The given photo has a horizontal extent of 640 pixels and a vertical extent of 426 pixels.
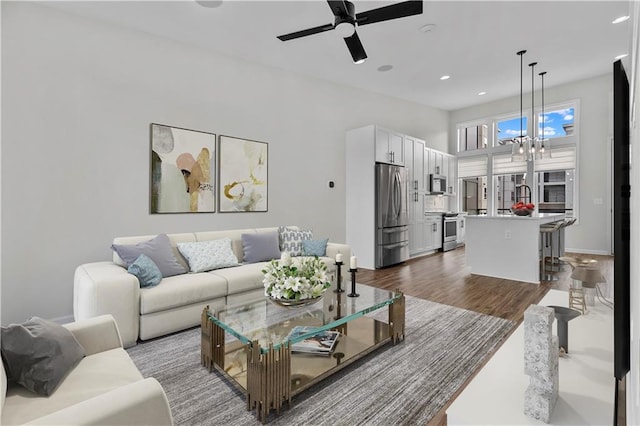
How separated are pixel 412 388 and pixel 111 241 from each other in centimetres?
329

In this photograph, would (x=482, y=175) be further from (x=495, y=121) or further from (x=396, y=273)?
(x=396, y=273)

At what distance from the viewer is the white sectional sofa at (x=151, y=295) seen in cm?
240

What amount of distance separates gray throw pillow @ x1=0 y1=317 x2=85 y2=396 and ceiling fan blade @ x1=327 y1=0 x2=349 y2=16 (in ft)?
8.65

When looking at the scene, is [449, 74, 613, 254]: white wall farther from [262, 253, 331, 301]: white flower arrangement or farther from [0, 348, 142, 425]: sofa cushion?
[0, 348, 142, 425]: sofa cushion

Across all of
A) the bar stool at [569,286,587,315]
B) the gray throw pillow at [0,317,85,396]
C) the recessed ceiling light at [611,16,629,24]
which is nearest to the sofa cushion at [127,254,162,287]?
the gray throw pillow at [0,317,85,396]

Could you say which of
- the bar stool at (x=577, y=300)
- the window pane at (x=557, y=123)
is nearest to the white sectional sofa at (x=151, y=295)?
the bar stool at (x=577, y=300)

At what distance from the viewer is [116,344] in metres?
1.71

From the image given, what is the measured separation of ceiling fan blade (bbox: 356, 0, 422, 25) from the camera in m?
2.35

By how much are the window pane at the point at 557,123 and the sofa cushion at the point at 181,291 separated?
294 inches

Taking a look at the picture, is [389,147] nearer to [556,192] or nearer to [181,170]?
[181,170]

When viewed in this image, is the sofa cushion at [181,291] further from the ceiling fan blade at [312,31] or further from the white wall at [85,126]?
the ceiling fan blade at [312,31]

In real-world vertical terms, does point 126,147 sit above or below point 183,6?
below

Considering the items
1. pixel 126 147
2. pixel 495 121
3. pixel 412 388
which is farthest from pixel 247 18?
pixel 495 121

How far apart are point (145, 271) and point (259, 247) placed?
4.51ft
